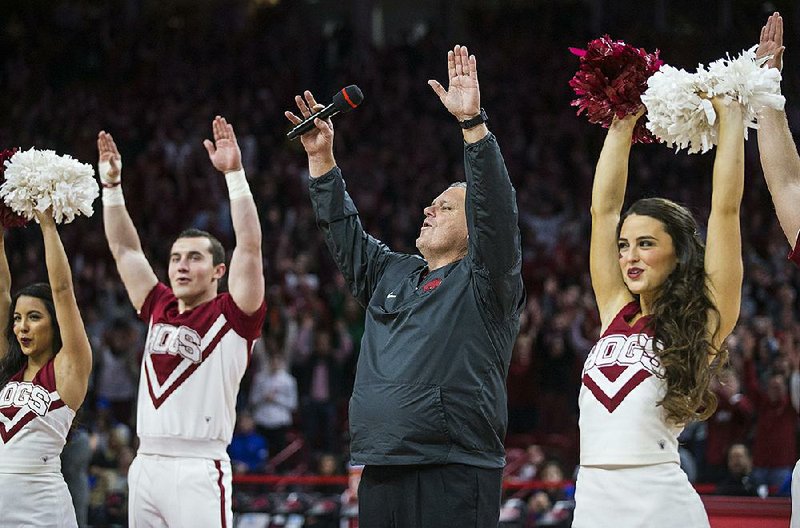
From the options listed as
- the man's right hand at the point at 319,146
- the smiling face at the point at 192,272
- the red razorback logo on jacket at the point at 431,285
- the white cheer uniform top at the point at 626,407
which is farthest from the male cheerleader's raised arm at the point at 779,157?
the smiling face at the point at 192,272

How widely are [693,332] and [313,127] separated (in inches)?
68.0

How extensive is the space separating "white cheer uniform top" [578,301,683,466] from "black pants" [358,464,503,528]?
16.4 inches

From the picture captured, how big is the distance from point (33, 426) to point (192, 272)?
3.25 ft

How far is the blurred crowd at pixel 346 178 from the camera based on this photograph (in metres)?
9.53

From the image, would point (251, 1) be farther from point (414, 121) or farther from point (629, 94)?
point (629, 94)

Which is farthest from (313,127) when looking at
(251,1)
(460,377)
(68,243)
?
(251,1)

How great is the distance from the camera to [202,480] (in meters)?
5.00

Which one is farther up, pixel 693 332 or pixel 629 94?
pixel 629 94

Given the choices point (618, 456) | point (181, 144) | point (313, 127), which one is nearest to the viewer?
point (618, 456)

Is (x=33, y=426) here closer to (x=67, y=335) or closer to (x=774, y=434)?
(x=67, y=335)

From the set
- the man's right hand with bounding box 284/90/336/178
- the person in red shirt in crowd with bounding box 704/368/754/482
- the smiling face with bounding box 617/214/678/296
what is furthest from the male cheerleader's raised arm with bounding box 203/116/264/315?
the person in red shirt in crowd with bounding box 704/368/754/482

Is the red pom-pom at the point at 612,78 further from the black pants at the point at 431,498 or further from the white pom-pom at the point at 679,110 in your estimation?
the black pants at the point at 431,498

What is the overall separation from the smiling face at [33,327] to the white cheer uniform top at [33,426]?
0.16 meters

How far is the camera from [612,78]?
13.2 ft
